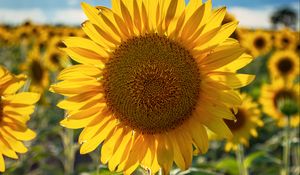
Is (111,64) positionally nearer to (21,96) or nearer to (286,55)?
(21,96)

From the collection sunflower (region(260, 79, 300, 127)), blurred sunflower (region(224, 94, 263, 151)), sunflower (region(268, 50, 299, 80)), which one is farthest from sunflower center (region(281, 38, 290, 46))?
blurred sunflower (region(224, 94, 263, 151))

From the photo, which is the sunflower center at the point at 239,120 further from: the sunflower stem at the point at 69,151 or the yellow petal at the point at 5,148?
the yellow petal at the point at 5,148

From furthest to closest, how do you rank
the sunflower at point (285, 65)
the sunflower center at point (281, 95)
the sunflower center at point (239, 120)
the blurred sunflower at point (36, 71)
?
the sunflower at point (285, 65)
the blurred sunflower at point (36, 71)
the sunflower center at point (281, 95)
the sunflower center at point (239, 120)

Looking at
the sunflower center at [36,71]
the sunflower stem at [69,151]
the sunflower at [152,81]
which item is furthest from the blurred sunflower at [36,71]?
the sunflower at [152,81]

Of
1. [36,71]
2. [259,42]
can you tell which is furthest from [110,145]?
[259,42]

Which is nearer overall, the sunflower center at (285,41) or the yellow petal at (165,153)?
the yellow petal at (165,153)

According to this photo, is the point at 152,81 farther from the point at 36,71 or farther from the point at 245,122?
the point at 36,71
